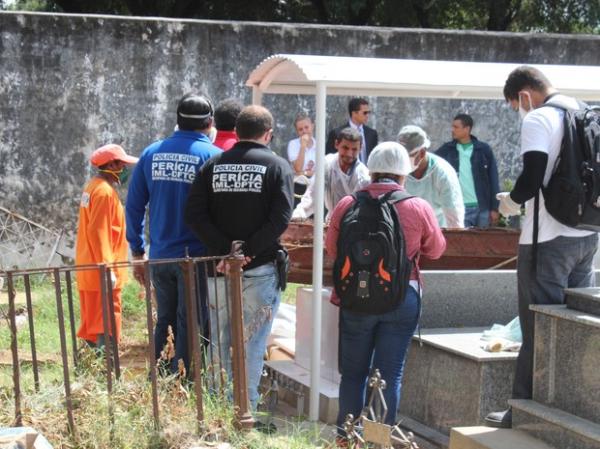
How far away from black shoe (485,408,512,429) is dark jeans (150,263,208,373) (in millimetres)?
1543

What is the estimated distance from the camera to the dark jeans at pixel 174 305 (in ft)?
18.3

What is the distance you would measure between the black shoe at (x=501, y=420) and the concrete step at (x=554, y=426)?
53 mm

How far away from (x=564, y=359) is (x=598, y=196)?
775 millimetres

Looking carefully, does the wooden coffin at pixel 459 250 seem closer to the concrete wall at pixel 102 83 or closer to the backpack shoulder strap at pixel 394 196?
the backpack shoulder strap at pixel 394 196

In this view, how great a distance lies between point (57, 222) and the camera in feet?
34.9

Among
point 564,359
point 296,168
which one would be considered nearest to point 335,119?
point 296,168

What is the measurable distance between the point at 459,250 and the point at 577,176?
1.94 metres

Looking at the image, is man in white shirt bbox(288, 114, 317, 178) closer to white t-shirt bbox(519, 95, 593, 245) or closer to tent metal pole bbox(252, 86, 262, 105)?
tent metal pole bbox(252, 86, 262, 105)

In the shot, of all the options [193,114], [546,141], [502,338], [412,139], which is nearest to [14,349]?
[193,114]

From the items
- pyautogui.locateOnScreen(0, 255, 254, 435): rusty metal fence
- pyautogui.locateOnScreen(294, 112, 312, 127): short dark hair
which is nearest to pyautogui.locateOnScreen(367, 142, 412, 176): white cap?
pyautogui.locateOnScreen(0, 255, 254, 435): rusty metal fence

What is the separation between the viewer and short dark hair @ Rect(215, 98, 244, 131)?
20.5 feet

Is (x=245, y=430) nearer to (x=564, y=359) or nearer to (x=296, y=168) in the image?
(x=564, y=359)

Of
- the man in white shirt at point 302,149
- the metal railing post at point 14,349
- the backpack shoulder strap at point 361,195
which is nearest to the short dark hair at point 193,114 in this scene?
the backpack shoulder strap at point 361,195

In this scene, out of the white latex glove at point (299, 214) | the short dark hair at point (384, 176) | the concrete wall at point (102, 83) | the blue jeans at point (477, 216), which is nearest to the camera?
the short dark hair at point (384, 176)
